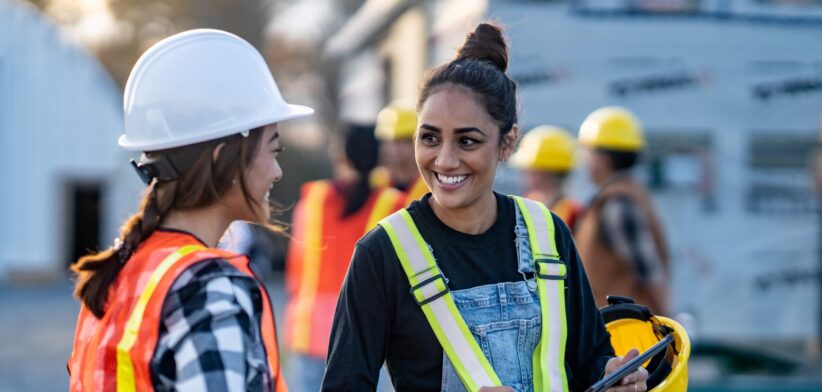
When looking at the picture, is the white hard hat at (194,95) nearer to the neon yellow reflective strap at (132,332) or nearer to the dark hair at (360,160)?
the neon yellow reflective strap at (132,332)

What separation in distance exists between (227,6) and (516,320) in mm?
36575

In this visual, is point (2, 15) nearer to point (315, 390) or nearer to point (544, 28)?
point (544, 28)

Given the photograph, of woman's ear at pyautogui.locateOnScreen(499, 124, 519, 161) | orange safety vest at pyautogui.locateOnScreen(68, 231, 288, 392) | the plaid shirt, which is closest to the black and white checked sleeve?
woman's ear at pyautogui.locateOnScreen(499, 124, 519, 161)

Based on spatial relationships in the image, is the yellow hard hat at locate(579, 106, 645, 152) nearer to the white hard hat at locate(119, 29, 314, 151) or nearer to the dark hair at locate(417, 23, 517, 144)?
the dark hair at locate(417, 23, 517, 144)

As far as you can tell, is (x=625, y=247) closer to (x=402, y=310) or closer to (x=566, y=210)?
(x=566, y=210)

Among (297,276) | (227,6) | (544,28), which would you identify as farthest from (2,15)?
(297,276)

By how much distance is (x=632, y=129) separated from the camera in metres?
6.31

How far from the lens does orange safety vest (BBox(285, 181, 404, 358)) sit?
6.12 m

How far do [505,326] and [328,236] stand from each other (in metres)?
3.42

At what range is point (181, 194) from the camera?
2621 millimetres

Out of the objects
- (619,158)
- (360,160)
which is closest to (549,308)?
(619,158)

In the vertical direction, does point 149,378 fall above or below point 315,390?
above

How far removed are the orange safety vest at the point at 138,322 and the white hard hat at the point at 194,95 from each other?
0.25 meters

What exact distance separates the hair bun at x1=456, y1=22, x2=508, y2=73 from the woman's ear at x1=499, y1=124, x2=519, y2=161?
179 millimetres
